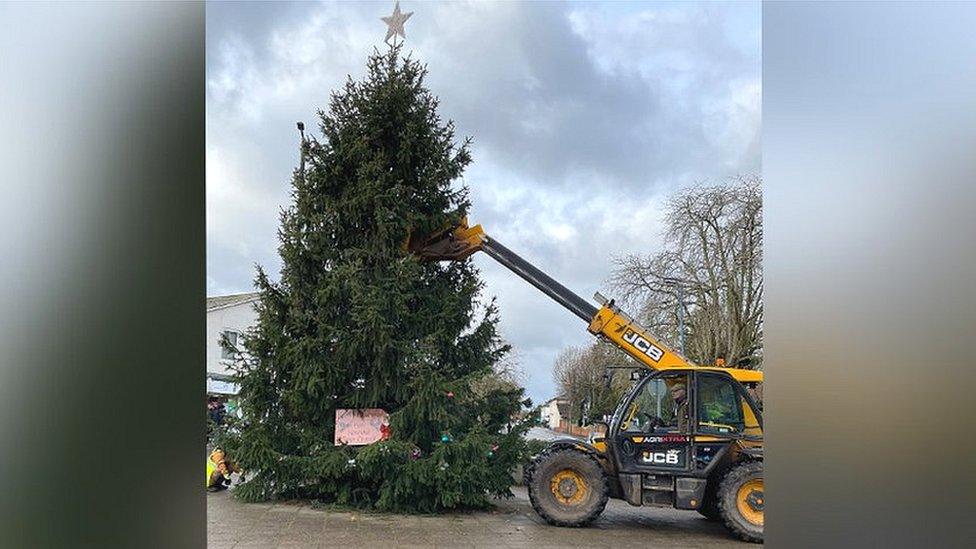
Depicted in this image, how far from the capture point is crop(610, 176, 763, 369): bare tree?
1716cm

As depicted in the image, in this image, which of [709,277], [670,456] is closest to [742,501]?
[670,456]

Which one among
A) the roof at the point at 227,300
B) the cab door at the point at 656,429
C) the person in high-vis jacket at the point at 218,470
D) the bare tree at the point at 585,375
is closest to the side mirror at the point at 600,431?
the cab door at the point at 656,429

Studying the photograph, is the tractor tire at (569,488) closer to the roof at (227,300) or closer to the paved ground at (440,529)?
the paved ground at (440,529)

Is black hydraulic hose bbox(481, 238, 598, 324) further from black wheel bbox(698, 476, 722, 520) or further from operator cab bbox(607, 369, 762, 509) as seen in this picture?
black wheel bbox(698, 476, 722, 520)

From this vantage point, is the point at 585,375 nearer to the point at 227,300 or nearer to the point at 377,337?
the point at 227,300

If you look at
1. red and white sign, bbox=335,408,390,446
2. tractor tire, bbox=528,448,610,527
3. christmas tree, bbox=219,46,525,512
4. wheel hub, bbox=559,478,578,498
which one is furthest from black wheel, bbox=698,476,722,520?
red and white sign, bbox=335,408,390,446

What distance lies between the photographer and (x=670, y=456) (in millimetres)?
8133
